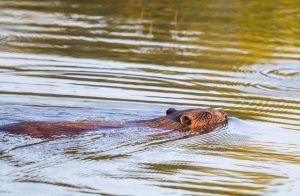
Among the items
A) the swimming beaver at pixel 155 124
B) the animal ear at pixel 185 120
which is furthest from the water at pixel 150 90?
the animal ear at pixel 185 120

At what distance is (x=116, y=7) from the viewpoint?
1867 cm

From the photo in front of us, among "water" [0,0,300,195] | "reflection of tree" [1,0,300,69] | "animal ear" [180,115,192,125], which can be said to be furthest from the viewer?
"reflection of tree" [1,0,300,69]

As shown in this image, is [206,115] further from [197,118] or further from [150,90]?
[150,90]

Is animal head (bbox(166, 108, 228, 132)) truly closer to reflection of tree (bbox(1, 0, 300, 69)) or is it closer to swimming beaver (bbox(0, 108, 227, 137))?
swimming beaver (bbox(0, 108, 227, 137))

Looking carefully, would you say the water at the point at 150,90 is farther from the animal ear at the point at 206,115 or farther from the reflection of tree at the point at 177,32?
the animal ear at the point at 206,115

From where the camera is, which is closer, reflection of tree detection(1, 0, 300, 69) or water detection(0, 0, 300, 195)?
water detection(0, 0, 300, 195)

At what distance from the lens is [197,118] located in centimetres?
1080

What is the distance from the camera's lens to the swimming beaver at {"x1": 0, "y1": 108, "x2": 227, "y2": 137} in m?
9.65

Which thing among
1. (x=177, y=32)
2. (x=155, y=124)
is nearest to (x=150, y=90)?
(x=155, y=124)

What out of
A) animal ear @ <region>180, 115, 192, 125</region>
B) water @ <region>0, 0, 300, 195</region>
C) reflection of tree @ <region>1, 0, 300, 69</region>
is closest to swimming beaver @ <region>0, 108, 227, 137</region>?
animal ear @ <region>180, 115, 192, 125</region>

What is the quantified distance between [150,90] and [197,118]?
1507mm

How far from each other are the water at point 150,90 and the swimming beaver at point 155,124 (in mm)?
168

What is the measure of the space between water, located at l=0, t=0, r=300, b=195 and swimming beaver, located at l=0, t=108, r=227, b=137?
17cm

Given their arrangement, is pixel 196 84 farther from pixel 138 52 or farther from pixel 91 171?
pixel 91 171
